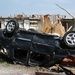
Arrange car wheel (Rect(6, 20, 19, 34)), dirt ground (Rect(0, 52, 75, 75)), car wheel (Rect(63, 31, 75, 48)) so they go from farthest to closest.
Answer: car wheel (Rect(6, 20, 19, 34)) < car wheel (Rect(63, 31, 75, 48)) < dirt ground (Rect(0, 52, 75, 75))

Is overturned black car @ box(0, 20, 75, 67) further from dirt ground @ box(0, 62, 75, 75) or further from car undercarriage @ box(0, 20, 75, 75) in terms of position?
dirt ground @ box(0, 62, 75, 75)

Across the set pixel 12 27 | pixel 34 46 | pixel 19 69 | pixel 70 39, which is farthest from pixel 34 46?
pixel 70 39

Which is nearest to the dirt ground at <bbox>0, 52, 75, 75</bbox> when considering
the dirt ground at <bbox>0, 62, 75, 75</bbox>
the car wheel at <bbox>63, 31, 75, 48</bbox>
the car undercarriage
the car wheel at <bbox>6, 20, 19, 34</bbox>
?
the dirt ground at <bbox>0, 62, 75, 75</bbox>

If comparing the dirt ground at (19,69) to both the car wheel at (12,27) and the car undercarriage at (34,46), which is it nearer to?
the car undercarriage at (34,46)

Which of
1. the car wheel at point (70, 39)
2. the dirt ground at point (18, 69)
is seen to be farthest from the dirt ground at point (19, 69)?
the car wheel at point (70, 39)

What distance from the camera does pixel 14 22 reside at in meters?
10.9

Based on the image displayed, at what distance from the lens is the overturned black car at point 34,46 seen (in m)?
9.61

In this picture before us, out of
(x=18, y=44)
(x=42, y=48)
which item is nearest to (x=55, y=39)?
(x=42, y=48)

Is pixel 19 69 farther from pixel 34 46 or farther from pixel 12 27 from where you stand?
pixel 12 27

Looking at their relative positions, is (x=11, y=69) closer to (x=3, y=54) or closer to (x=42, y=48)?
(x=42, y=48)

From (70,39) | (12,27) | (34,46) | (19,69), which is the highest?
(12,27)

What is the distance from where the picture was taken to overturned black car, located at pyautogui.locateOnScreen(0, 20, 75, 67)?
961 cm

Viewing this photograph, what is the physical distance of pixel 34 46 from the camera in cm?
1017

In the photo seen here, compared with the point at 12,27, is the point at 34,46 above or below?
below
